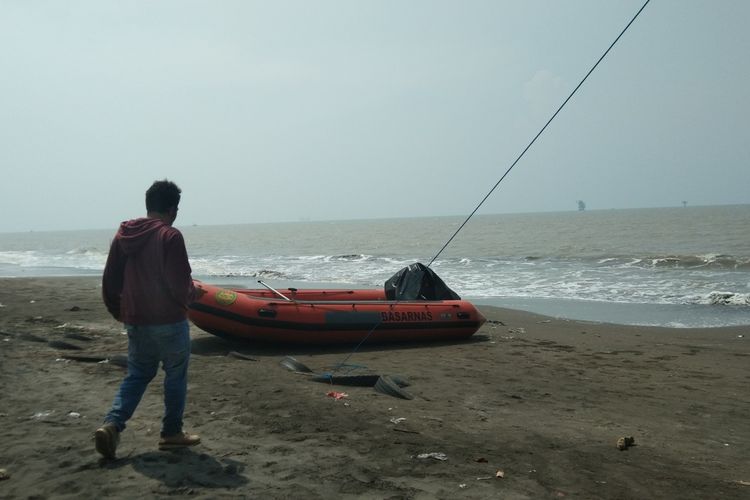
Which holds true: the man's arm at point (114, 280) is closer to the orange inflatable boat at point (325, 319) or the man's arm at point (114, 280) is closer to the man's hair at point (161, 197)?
the man's hair at point (161, 197)

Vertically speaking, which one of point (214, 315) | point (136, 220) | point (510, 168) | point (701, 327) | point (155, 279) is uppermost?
point (510, 168)

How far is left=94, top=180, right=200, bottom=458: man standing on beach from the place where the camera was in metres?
3.38

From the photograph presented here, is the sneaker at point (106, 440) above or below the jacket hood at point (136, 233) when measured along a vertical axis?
below

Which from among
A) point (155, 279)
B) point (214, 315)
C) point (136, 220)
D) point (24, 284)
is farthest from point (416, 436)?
point (24, 284)

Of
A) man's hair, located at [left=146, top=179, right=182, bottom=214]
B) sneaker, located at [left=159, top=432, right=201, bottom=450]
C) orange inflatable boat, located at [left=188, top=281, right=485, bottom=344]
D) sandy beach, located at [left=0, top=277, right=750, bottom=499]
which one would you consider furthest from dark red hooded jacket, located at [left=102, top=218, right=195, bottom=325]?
orange inflatable boat, located at [left=188, top=281, right=485, bottom=344]

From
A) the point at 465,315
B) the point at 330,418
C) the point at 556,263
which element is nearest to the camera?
the point at 330,418

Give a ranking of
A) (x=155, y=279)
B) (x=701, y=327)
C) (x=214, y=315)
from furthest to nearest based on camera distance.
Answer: (x=701, y=327) < (x=214, y=315) < (x=155, y=279)

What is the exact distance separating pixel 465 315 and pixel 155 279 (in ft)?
20.2

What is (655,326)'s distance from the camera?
35.1 feet

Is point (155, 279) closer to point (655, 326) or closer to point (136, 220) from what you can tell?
point (136, 220)

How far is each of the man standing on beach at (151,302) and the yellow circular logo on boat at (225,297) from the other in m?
4.51

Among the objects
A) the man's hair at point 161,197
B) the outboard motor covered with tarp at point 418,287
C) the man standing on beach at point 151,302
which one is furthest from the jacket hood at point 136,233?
the outboard motor covered with tarp at point 418,287

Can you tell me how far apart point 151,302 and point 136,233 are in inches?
16.0

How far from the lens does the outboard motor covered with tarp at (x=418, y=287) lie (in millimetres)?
9570
